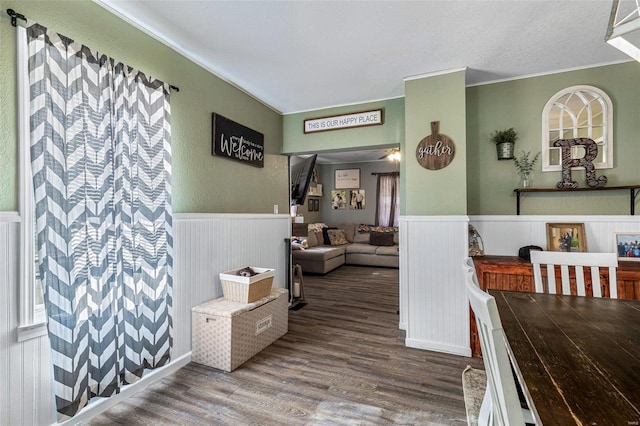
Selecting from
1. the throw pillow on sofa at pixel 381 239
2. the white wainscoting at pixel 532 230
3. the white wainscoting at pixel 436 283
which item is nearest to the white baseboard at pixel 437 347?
the white wainscoting at pixel 436 283

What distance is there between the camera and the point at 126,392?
77.0 inches

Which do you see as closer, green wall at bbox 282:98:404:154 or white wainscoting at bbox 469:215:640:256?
white wainscoting at bbox 469:215:640:256

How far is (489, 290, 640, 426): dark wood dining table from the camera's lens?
2.18ft

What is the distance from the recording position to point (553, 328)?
115 centimetres

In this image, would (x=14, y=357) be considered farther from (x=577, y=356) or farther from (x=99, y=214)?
(x=577, y=356)

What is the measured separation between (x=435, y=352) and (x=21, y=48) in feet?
11.2

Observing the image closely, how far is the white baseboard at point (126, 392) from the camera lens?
1.72 meters

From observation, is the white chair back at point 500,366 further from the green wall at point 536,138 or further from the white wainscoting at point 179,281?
the green wall at point 536,138

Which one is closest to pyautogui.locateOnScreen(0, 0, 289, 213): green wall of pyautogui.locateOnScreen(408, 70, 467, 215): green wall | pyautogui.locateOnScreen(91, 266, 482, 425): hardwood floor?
pyautogui.locateOnScreen(91, 266, 482, 425): hardwood floor

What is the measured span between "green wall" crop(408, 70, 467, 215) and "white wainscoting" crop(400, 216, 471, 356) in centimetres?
16

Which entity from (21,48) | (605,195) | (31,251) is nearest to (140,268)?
(31,251)

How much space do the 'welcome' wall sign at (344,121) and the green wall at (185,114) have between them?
1.49 ft

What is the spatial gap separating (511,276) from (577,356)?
172 centimetres

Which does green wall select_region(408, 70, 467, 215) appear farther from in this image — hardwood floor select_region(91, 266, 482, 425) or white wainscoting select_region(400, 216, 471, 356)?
hardwood floor select_region(91, 266, 482, 425)
